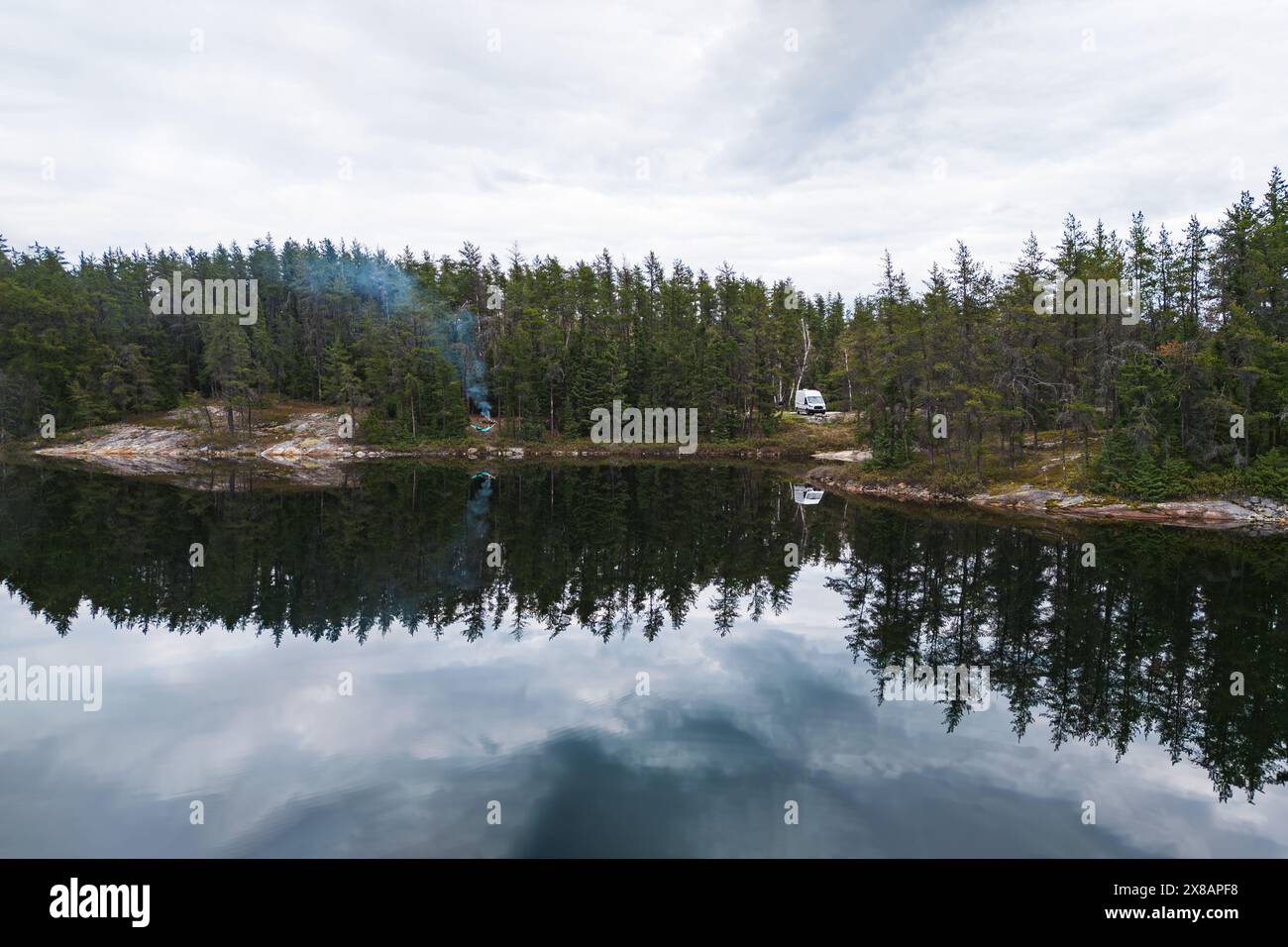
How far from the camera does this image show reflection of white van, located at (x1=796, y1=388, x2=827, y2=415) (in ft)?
297

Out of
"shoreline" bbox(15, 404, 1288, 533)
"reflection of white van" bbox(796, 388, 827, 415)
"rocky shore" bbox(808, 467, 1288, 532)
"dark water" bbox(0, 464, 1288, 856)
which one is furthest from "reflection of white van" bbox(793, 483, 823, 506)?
"reflection of white van" bbox(796, 388, 827, 415)

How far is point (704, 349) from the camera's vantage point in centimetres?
8981

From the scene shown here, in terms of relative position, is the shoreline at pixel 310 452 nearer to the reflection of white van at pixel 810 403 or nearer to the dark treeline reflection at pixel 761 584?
the reflection of white van at pixel 810 403

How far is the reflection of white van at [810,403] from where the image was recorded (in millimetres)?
90562

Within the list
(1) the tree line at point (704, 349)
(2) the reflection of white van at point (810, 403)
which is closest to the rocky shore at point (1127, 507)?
(1) the tree line at point (704, 349)

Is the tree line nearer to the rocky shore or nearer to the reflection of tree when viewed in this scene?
the rocky shore

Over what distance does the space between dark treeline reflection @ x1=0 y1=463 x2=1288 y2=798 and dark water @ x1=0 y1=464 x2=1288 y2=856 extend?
15 cm

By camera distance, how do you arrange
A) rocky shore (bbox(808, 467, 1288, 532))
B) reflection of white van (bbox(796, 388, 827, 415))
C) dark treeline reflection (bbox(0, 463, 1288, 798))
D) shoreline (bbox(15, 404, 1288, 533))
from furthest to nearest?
1. reflection of white van (bbox(796, 388, 827, 415))
2. shoreline (bbox(15, 404, 1288, 533))
3. rocky shore (bbox(808, 467, 1288, 532))
4. dark treeline reflection (bbox(0, 463, 1288, 798))

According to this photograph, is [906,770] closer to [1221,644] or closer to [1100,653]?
[1100,653]

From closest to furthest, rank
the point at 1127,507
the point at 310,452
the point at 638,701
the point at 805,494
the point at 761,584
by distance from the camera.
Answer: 1. the point at 638,701
2. the point at 761,584
3. the point at 1127,507
4. the point at 805,494
5. the point at 310,452

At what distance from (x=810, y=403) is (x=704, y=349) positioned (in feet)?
56.5

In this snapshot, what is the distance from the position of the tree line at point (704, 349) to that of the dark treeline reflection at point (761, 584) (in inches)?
440

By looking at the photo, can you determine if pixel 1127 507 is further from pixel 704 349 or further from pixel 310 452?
pixel 310 452

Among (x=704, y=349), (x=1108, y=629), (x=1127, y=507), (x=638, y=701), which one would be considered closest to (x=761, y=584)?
(x=1108, y=629)
